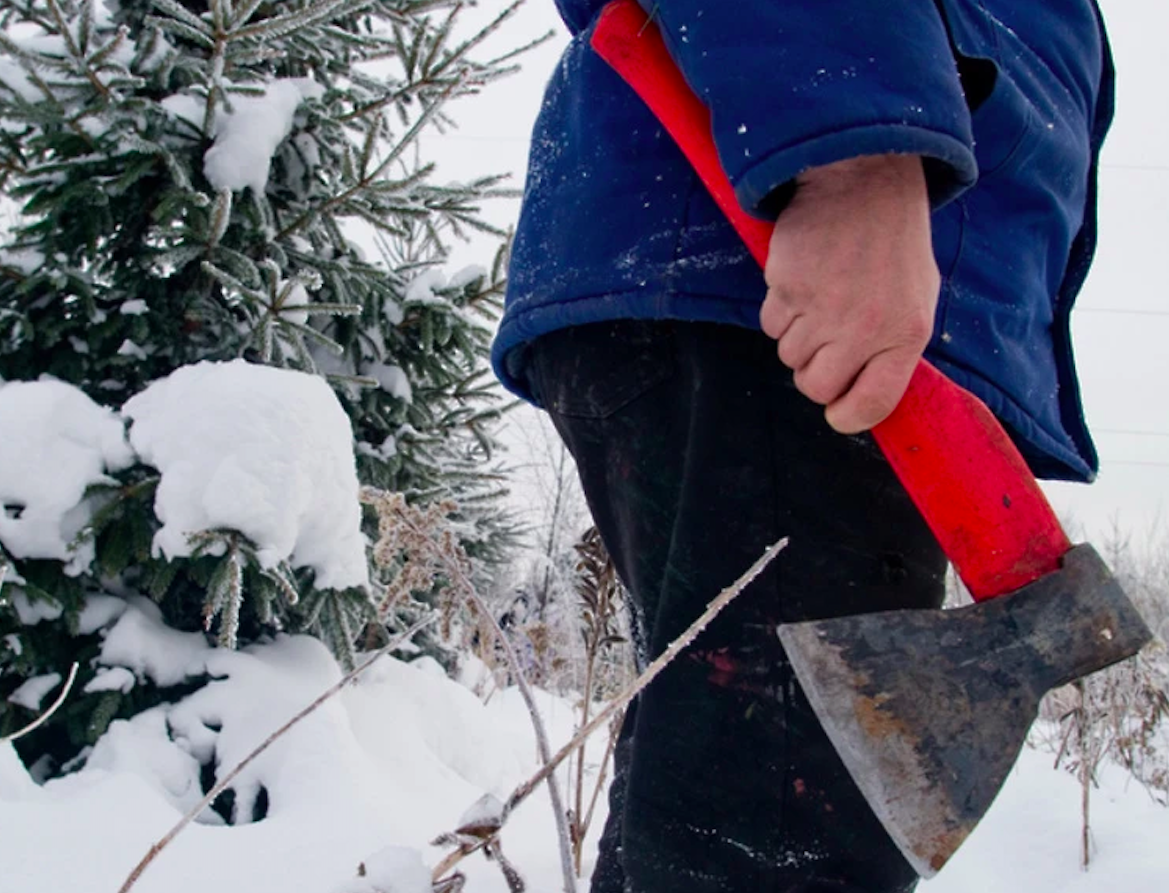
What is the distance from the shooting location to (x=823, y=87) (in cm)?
67

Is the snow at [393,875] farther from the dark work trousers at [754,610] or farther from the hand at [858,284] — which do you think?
the hand at [858,284]

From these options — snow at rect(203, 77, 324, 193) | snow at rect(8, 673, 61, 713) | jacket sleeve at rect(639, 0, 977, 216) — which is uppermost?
snow at rect(203, 77, 324, 193)

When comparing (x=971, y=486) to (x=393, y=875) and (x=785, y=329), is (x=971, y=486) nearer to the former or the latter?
(x=785, y=329)

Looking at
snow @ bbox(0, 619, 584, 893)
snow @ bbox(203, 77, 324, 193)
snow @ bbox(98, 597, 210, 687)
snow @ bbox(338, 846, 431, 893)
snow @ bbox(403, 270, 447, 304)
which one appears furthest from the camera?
snow @ bbox(403, 270, 447, 304)

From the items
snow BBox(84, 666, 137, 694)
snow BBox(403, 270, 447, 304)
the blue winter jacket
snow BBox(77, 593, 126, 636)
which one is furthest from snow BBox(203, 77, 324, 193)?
the blue winter jacket

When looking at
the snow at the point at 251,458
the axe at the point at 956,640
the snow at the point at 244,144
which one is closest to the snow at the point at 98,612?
the snow at the point at 251,458

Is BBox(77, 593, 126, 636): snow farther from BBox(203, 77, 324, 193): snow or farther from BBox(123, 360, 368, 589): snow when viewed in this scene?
BBox(203, 77, 324, 193): snow

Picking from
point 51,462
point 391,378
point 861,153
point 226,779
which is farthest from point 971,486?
point 391,378

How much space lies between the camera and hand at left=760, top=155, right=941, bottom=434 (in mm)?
683

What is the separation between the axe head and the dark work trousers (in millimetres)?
105

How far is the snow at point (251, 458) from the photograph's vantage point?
6.57 feet

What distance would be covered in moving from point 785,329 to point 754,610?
0.29 meters

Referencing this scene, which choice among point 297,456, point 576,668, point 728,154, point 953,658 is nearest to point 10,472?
point 297,456

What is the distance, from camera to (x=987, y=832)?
246 cm
